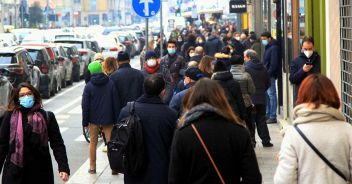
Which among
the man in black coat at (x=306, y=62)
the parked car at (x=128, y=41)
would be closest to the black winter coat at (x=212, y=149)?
the man in black coat at (x=306, y=62)

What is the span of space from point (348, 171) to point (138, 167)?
2.12m

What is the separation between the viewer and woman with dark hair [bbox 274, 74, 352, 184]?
634 cm

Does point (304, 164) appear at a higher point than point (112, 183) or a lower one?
higher

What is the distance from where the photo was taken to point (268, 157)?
1515cm

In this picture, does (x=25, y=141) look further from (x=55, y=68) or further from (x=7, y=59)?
(x=55, y=68)

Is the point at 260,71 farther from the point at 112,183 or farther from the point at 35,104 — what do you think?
the point at 35,104

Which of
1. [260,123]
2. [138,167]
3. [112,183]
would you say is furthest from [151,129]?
[260,123]

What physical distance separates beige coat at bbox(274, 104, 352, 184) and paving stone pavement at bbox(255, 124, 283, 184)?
6.19m

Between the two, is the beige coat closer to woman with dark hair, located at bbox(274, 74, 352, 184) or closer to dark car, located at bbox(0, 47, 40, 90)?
woman with dark hair, located at bbox(274, 74, 352, 184)

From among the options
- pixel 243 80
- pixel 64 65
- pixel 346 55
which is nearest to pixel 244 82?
pixel 243 80

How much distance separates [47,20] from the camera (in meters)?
121

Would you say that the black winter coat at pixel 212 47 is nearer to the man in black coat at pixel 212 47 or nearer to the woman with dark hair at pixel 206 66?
the man in black coat at pixel 212 47

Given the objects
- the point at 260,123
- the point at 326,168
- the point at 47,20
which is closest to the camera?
the point at 326,168

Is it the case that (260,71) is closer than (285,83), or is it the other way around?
(260,71)
